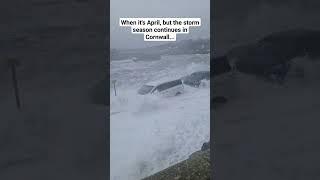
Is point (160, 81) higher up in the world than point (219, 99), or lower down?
higher up

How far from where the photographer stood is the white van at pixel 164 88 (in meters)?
4.27

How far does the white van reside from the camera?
4.27 meters

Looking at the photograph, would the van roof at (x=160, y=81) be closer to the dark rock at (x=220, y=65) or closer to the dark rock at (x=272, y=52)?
the dark rock at (x=220, y=65)

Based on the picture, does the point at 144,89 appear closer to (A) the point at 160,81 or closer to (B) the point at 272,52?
(A) the point at 160,81

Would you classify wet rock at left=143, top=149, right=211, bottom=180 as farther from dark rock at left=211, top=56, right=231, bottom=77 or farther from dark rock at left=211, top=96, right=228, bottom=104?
dark rock at left=211, top=56, right=231, bottom=77

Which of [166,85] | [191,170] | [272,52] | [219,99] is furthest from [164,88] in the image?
[272,52]

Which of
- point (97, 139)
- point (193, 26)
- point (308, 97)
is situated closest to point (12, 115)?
point (97, 139)

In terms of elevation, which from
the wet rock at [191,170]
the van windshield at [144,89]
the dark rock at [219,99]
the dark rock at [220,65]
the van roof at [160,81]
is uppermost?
the dark rock at [220,65]

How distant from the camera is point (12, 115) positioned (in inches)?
168

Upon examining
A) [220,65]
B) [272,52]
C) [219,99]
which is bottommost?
[219,99]

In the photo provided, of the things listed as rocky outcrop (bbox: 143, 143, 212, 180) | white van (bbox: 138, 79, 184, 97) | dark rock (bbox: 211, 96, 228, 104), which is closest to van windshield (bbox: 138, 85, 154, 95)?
white van (bbox: 138, 79, 184, 97)

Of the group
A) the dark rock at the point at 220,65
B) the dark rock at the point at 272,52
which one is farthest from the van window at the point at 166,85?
the dark rock at the point at 272,52

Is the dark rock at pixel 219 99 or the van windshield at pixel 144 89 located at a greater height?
the van windshield at pixel 144 89

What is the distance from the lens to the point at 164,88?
14.0 ft
